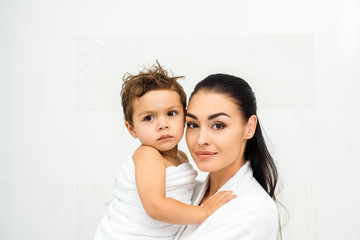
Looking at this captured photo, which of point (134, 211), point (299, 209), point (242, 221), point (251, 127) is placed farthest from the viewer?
point (299, 209)

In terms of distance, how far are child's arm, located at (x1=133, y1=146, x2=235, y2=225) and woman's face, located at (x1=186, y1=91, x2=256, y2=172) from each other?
0.12m

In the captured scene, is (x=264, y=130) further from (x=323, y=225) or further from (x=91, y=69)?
(x=91, y=69)

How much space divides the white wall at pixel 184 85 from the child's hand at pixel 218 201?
36.3 inches

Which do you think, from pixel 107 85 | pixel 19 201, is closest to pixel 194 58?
pixel 107 85

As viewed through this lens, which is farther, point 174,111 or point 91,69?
point 91,69

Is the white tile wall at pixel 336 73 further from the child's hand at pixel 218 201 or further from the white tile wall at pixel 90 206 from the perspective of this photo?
the white tile wall at pixel 90 206

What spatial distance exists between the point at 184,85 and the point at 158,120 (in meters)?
0.92

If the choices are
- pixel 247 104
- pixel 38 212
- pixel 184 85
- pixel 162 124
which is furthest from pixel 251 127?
pixel 38 212

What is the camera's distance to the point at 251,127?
1227 millimetres

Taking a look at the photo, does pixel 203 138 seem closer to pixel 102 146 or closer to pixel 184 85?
pixel 184 85

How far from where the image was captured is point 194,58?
2064mm

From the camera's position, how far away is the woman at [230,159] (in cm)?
102

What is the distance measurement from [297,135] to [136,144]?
3.22 feet

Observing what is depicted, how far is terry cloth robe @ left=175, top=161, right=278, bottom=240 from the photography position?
3.28 ft
